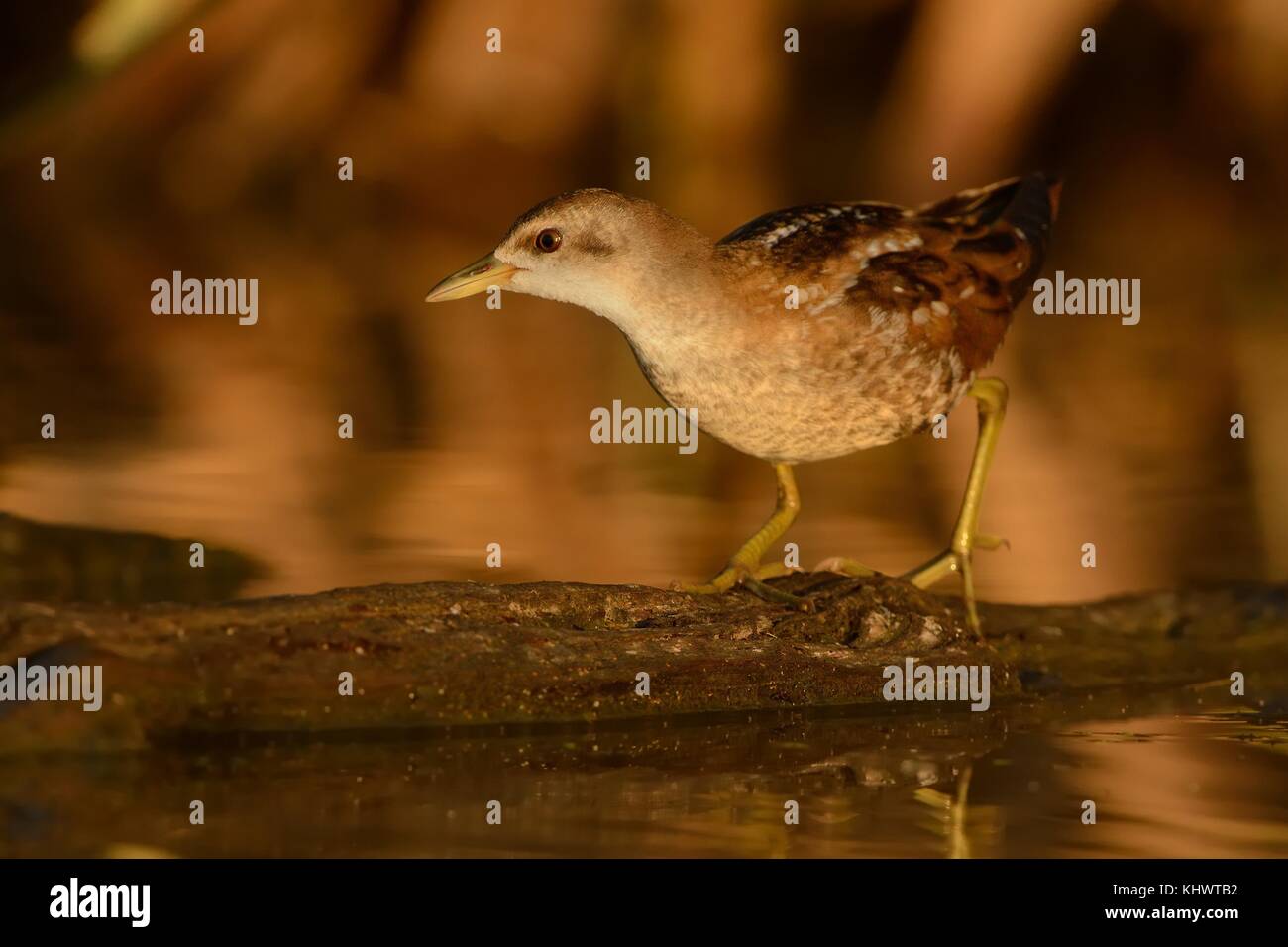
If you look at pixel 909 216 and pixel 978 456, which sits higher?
pixel 909 216

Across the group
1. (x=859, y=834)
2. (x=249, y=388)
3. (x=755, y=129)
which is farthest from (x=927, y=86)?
(x=859, y=834)

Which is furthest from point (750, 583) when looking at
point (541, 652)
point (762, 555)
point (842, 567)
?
point (541, 652)

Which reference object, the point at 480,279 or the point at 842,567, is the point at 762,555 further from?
the point at 480,279

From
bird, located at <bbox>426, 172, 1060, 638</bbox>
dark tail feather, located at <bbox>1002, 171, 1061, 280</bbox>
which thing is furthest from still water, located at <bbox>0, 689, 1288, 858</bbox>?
dark tail feather, located at <bbox>1002, 171, 1061, 280</bbox>

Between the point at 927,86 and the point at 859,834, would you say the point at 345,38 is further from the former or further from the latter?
the point at 859,834

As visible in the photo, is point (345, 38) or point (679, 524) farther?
point (345, 38)
